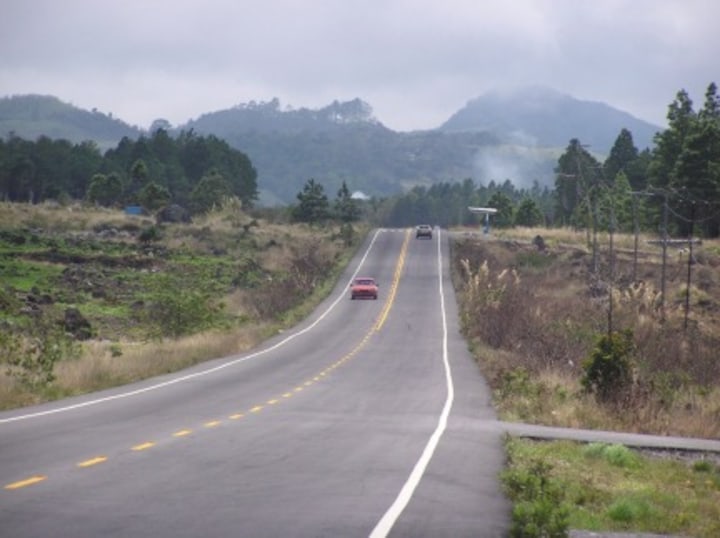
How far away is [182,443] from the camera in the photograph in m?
15.7

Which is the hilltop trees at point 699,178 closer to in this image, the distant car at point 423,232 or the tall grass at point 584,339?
the tall grass at point 584,339

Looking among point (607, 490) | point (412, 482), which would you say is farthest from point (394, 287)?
point (412, 482)

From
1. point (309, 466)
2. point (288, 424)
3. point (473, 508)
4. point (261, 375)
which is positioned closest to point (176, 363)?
point (261, 375)

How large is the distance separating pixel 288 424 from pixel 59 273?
43618 millimetres

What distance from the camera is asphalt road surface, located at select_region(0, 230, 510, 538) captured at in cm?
1000

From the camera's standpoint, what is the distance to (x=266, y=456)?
14.6 m

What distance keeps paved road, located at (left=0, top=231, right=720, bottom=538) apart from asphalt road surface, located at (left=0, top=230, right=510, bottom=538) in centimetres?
3

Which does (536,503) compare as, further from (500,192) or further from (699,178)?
(500,192)

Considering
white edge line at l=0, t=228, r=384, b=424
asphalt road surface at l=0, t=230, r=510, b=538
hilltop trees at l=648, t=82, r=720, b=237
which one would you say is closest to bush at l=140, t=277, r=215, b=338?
white edge line at l=0, t=228, r=384, b=424

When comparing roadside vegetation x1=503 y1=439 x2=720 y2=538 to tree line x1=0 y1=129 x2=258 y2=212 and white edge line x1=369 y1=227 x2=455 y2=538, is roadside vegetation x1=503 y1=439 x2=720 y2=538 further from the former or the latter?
tree line x1=0 y1=129 x2=258 y2=212

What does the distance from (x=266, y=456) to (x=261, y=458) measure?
0.23 m

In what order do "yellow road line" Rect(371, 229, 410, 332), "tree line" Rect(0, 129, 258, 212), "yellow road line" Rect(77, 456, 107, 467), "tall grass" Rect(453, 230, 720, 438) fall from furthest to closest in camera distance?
"tree line" Rect(0, 129, 258, 212) → "yellow road line" Rect(371, 229, 410, 332) → "tall grass" Rect(453, 230, 720, 438) → "yellow road line" Rect(77, 456, 107, 467)

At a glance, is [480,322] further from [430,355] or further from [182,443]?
[182,443]

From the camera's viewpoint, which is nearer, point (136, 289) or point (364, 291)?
point (136, 289)
